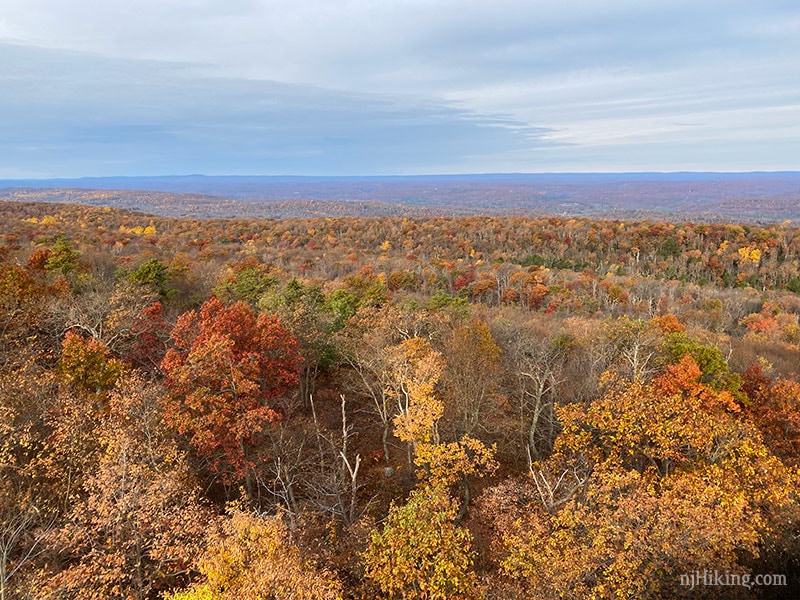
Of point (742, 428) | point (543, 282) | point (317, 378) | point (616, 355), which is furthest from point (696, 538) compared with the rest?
point (543, 282)

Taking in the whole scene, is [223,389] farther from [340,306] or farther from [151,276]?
[151,276]

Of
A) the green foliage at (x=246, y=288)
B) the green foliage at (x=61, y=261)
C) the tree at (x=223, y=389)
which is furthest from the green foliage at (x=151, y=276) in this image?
the tree at (x=223, y=389)

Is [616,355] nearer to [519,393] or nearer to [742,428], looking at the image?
[519,393]

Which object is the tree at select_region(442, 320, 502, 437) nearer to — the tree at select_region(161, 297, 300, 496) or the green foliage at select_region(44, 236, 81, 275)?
the tree at select_region(161, 297, 300, 496)

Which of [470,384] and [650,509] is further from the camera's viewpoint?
[470,384]

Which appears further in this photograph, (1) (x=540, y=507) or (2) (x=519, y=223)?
(2) (x=519, y=223)

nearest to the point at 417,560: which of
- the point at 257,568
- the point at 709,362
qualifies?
the point at 257,568
